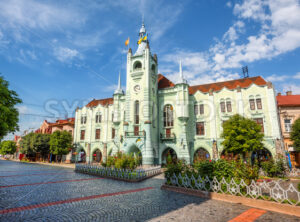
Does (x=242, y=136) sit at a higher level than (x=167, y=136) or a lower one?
lower

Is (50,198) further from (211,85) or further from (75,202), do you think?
(211,85)

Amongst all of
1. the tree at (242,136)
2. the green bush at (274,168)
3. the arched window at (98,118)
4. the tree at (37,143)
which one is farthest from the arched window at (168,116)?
the tree at (37,143)

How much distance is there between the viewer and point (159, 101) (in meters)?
31.9

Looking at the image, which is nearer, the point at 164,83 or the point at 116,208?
the point at 116,208

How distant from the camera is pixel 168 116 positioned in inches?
1204

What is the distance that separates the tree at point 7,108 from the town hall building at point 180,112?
16556mm

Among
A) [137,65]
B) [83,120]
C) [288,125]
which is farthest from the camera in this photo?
[83,120]

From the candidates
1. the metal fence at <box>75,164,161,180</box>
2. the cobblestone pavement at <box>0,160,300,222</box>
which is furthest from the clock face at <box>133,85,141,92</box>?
the cobblestone pavement at <box>0,160,300,222</box>

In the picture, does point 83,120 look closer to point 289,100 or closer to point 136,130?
point 136,130

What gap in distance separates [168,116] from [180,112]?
9.28ft

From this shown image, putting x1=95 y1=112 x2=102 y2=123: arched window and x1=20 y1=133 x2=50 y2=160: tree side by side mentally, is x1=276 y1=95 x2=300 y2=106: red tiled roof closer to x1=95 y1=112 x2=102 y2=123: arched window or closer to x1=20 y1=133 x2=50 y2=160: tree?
x1=95 y1=112 x2=102 y2=123: arched window

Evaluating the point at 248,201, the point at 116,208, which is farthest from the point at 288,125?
the point at 116,208

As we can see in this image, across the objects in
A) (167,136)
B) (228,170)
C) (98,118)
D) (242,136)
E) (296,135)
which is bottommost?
(228,170)

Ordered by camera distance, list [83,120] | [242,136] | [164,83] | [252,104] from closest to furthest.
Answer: [242,136] → [252,104] → [164,83] → [83,120]
